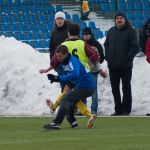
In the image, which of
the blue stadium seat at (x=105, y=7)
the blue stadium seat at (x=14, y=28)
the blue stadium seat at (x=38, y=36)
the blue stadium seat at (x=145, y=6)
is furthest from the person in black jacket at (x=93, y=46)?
the blue stadium seat at (x=14, y=28)

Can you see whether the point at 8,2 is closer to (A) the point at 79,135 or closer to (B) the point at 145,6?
(B) the point at 145,6

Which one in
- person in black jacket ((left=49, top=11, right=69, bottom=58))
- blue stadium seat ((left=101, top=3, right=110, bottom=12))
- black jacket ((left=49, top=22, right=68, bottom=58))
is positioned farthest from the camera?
blue stadium seat ((left=101, top=3, right=110, bottom=12))

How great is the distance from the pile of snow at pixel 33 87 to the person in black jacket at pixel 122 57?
782 mm

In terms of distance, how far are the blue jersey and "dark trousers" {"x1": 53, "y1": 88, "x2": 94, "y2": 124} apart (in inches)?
3.9

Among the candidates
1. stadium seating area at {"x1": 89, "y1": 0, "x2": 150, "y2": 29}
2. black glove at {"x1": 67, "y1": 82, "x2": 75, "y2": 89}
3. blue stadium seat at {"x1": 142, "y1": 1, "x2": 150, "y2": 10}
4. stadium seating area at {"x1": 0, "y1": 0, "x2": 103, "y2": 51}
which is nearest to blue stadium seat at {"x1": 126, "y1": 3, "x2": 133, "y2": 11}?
stadium seating area at {"x1": 89, "y1": 0, "x2": 150, "y2": 29}

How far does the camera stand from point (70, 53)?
1209 centimetres

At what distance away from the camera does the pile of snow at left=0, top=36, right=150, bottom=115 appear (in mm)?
16906

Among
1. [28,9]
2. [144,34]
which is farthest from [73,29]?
[28,9]

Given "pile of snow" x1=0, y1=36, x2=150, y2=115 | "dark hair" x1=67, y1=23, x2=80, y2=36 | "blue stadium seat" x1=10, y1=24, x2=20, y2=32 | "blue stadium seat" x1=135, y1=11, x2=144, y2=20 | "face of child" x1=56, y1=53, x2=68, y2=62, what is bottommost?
"pile of snow" x1=0, y1=36, x2=150, y2=115

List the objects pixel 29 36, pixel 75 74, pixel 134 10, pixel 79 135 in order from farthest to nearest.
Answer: pixel 29 36
pixel 134 10
pixel 75 74
pixel 79 135

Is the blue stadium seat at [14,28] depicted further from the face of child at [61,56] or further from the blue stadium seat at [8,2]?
the face of child at [61,56]

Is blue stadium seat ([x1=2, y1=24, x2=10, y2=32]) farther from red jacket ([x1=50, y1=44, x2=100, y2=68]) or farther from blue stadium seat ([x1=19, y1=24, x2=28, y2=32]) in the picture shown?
red jacket ([x1=50, y1=44, x2=100, y2=68])

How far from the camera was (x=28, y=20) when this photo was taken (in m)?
26.8

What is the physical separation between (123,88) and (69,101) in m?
3.81
